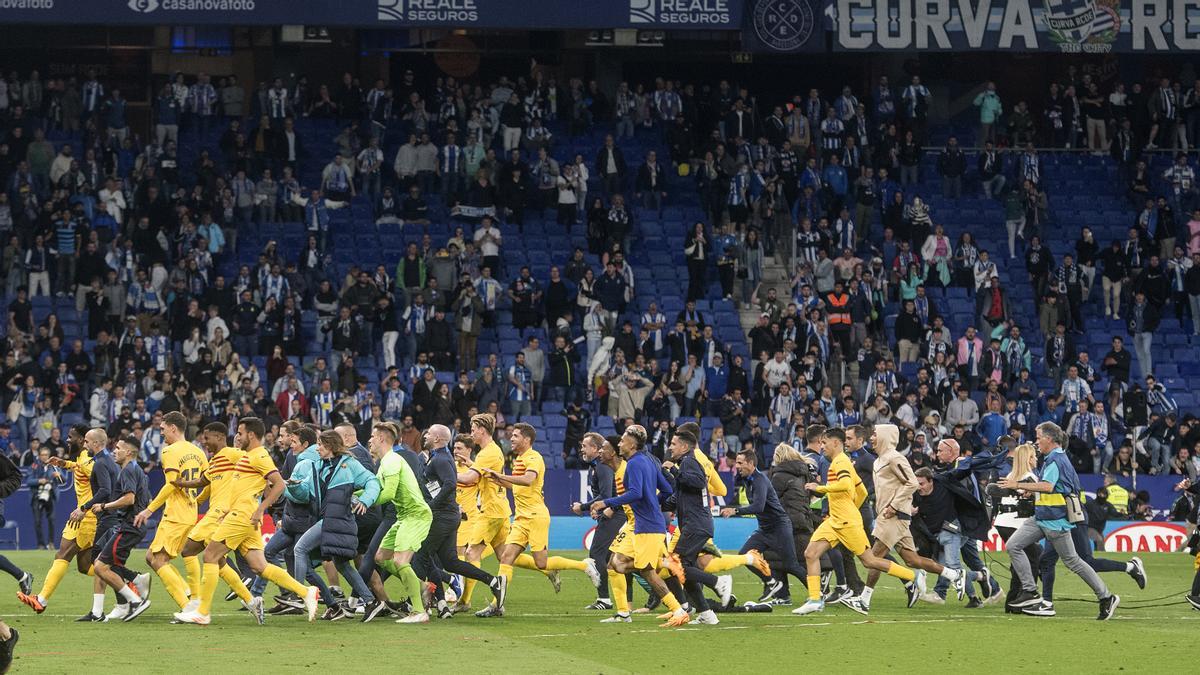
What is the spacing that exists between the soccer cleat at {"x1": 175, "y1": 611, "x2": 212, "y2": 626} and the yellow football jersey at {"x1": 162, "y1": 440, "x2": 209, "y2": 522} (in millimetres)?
925

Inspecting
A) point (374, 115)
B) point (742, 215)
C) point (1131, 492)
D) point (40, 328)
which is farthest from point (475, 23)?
point (1131, 492)

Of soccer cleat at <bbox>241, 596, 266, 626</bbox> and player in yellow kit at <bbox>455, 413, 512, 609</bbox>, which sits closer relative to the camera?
soccer cleat at <bbox>241, 596, 266, 626</bbox>

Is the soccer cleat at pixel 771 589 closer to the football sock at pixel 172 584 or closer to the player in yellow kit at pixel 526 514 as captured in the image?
the player in yellow kit at pixel 526 514

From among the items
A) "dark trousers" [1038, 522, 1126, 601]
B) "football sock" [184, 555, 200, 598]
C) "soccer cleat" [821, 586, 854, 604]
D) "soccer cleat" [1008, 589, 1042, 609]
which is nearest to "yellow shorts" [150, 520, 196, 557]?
"football sock" [184, 555, 200, 598]

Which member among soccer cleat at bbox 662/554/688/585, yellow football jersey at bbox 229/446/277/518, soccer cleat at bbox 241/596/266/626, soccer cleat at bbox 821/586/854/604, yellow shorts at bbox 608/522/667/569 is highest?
yellow football jersey at bbox 229/446/277/518

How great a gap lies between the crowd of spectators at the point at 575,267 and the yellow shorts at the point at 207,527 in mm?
14810

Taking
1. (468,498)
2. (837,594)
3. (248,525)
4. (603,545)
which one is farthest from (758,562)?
(248,525)

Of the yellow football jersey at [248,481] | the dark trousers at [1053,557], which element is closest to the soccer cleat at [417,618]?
the yellow football jersey at [248,481]

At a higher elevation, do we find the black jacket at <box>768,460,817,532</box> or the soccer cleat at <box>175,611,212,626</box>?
the black jacket at <box>768,460,817,532</box>

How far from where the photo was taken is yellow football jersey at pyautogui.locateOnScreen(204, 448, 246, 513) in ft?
58.4

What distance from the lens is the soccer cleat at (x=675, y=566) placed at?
17969 millimetres

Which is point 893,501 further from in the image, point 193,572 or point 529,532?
point 193,572

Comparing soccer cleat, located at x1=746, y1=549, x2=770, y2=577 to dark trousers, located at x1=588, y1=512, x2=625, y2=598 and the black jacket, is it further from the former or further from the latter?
dark trousers, located at x1=588, y1=512, x2=625, y2=598

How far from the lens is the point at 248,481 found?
17.9 m
